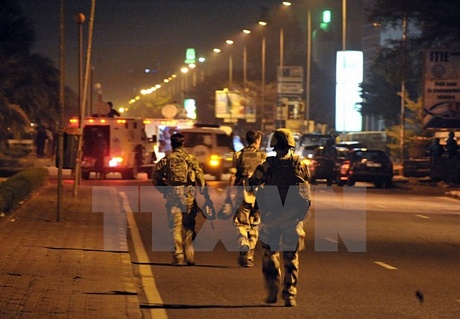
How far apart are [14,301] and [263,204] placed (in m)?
2.91

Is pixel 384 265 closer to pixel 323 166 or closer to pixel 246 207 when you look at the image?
pixel 246 207

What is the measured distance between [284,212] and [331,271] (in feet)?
10.9

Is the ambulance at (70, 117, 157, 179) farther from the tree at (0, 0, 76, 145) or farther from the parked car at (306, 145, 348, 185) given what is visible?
the tree at (0, 0, 76, 145)

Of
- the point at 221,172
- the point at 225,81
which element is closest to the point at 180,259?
the point at 221,172

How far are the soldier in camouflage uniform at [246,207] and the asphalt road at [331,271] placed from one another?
0.30 m

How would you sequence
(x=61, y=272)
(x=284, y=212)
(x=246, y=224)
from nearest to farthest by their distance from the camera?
1. (x=284, y=212)
2. (x=61, y=272)
3. (x=246, y=224)

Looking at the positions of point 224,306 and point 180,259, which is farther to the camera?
point 180,259

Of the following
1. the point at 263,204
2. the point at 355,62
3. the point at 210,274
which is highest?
the point at 355,62

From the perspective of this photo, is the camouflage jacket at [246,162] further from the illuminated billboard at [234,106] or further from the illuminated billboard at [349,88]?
the illuminated billboard at [234,106]

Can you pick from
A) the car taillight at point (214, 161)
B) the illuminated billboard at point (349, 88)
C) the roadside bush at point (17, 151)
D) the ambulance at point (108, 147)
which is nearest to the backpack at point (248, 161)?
the car taillight at point (214, 161)

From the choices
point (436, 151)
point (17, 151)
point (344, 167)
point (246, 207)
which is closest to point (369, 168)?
point (344, 167)

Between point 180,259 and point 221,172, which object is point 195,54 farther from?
point 180,259

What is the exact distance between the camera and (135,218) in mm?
24625

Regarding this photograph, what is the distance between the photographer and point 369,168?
42938 millimetres
